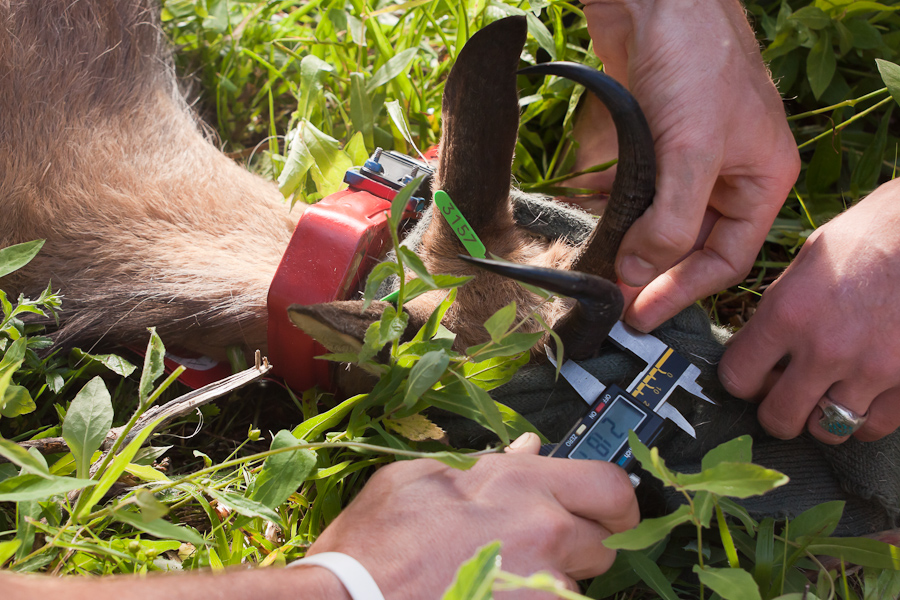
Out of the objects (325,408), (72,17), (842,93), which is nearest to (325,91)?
(72,17)

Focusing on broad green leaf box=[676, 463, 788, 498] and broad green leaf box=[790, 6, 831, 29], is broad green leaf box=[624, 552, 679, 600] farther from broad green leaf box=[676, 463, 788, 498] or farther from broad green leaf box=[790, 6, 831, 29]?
broad green leaf box=[790, 6, 831, 29]

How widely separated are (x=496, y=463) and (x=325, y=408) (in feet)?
2.47

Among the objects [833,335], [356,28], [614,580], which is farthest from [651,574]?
[356,28]

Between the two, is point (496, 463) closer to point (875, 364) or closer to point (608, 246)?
point (608, 246)

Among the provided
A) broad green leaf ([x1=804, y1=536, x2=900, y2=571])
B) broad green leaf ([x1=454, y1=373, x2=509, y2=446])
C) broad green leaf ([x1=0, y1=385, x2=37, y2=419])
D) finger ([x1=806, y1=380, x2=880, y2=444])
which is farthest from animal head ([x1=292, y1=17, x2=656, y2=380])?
broad green leaf ([x1=0, y1=385, x2=37, y2=419])

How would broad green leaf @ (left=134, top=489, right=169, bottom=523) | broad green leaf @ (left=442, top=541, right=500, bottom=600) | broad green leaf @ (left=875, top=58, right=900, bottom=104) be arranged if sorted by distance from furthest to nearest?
broad green leaf @ (left=875, top=58, right=900, bottom=104) → broad green leaf @ (left=134, top=489, right=169, bottom=523) → broad green leaf @ (left=442, top=541, right=500, bottom=600)

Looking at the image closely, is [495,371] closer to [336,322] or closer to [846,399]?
[336,322]

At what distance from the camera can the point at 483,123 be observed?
1.43 m

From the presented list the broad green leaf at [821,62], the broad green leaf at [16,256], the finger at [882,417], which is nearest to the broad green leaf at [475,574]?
the finger at [882,417]

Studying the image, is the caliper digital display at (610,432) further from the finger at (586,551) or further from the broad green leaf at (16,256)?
the broad green leaf at (16,256)

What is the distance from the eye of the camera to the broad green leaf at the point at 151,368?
1327 millimetres

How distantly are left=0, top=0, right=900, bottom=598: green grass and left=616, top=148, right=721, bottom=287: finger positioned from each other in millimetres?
352

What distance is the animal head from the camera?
4.13 ft

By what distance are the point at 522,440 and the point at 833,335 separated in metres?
0.72
